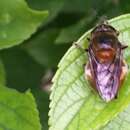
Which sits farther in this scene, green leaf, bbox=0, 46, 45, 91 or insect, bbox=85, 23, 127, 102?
green leaf, bbox=0, 46, 45, 91

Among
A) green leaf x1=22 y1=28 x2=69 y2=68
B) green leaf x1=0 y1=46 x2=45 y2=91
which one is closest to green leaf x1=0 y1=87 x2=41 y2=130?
green leaf x1=22 y1=28 x2=69 y2=68

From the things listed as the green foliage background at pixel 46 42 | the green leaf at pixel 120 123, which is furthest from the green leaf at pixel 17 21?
the green leaf at pixel 120 123

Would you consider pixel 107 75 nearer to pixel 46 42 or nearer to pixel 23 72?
pixel 46 42

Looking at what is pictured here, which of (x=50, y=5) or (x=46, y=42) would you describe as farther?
(x=46, y=42)

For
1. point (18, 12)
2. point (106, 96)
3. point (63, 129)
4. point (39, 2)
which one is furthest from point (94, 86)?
point (39, 2)

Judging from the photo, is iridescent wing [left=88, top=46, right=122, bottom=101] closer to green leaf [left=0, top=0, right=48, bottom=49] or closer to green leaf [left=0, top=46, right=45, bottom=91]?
green leaf [left=0, top=0, right=48, bottom=49]

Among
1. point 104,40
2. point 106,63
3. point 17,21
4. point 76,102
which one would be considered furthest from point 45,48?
point 76,102

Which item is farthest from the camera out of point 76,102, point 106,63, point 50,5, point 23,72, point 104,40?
point 23,72
